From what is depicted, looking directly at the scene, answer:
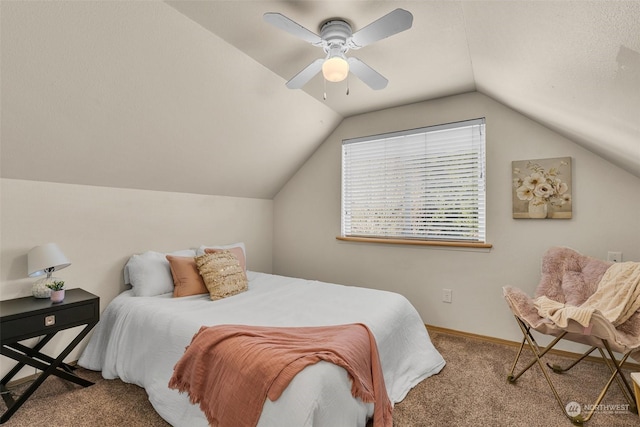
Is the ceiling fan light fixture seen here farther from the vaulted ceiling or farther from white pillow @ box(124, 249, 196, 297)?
white pillow @ box(124, 249, 196, 297)

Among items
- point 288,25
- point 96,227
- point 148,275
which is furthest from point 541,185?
point 96,227

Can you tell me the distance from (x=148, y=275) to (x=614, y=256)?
3695mm

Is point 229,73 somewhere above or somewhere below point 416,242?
above

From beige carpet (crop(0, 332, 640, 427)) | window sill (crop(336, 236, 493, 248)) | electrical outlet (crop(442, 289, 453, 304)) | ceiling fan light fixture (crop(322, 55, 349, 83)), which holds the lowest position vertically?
beige carpet (crop(0, 332, 640, 427))

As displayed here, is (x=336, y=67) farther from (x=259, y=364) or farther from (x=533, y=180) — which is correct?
(x=533, y=180)

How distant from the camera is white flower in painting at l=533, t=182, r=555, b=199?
2646 millimetres

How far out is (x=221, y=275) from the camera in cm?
255

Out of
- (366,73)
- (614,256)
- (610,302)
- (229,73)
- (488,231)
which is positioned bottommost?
(610,302)

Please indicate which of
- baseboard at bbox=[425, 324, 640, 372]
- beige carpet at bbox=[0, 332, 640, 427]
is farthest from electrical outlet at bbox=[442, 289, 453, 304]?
beige carpet at bbox=[0, 332, 640, 427]

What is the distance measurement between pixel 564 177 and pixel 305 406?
2.71m

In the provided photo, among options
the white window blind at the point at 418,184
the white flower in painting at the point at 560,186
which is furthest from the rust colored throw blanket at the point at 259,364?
the white flower in painting at the point at 560,186

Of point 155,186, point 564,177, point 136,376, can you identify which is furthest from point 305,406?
point 564,177

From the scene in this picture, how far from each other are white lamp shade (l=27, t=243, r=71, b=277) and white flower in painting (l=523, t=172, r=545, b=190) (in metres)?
3.65

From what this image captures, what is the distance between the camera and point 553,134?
265 centimetres
